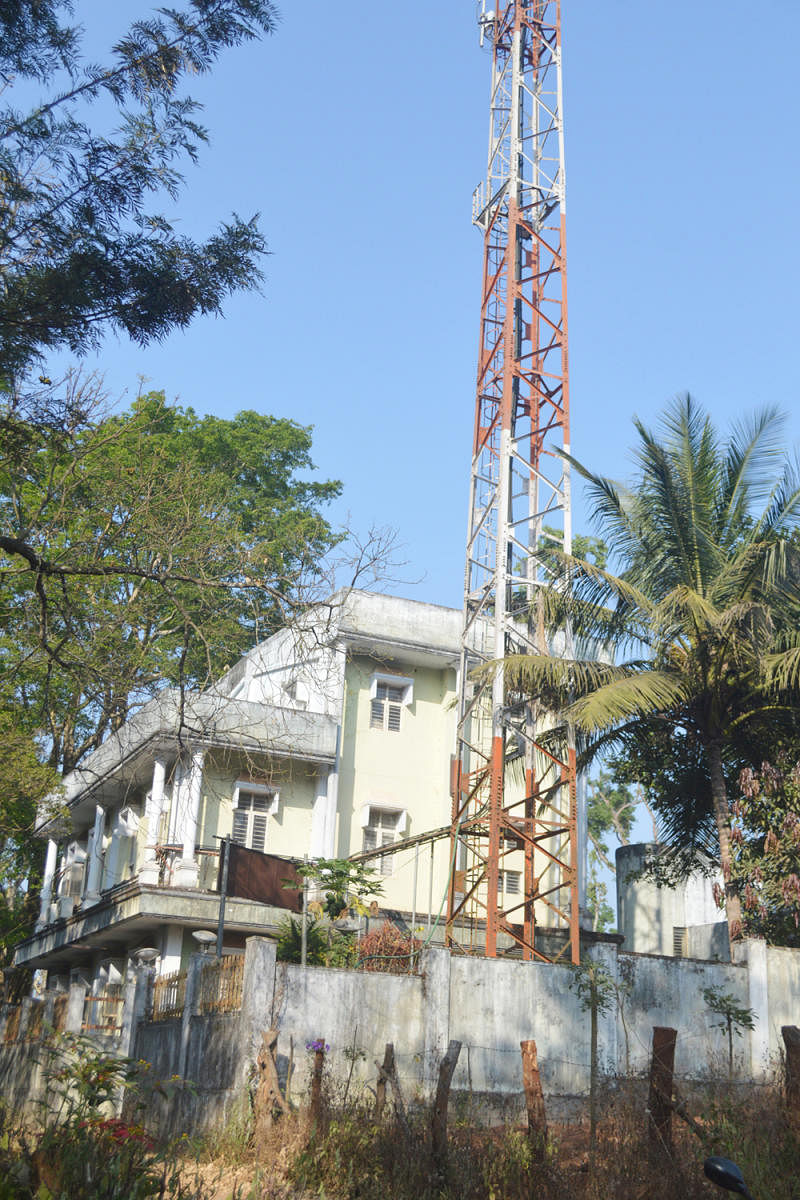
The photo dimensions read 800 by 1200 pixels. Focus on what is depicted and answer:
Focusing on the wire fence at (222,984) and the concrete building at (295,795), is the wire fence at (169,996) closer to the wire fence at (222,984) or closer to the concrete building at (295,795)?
the wire fence at (222,984)

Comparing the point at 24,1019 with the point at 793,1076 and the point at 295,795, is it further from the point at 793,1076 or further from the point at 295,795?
the point at 793,1076

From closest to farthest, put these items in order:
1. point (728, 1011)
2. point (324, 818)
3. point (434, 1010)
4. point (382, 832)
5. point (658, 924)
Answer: point (434, 1010), point (728, 1011), point (324, 818), point (382, 832), point (658, 924)

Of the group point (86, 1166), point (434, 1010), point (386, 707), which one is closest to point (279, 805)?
point (386, 707)

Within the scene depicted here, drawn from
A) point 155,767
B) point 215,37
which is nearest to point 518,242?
point 155,767

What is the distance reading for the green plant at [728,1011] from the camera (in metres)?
15.5

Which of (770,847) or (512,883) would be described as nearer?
(770,847)

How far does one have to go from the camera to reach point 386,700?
81.0 ft

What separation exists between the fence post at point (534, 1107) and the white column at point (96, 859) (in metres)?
16.3

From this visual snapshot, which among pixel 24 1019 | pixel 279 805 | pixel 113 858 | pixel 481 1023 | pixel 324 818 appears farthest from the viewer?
pixel 113 858

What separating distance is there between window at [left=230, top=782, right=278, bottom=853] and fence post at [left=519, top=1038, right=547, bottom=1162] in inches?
533

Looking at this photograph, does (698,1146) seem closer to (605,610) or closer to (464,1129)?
(464,1129)

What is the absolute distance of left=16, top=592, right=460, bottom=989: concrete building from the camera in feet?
68.7

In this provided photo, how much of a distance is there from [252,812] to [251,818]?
0.37 ft

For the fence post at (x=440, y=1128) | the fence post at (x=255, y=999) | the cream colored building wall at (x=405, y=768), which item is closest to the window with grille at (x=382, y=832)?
the cream colored building wall at (x=405, y=768)
